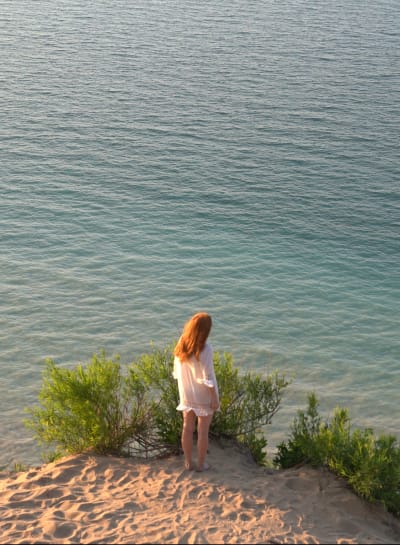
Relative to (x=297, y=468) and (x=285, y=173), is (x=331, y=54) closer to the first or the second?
(x=285, y=173)

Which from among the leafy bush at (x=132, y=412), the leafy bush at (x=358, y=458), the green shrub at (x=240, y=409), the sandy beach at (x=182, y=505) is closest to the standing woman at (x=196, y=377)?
the sandy beach at (x=182, y=505)

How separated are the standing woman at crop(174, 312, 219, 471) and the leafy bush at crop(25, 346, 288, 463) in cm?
95

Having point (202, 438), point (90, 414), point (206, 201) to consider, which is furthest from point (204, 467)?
point (206, 201)

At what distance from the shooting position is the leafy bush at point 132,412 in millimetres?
9930

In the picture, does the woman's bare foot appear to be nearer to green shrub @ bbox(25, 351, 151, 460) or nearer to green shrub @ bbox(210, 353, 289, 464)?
green shrub @ bbox(210, 353, 289, 464)

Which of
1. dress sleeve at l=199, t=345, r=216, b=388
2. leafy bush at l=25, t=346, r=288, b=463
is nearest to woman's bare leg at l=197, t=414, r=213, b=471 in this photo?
dress sleeve at l=199, t=345, r=216, b=388

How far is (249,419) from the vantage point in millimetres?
10336

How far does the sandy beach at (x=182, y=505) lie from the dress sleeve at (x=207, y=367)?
1264mm

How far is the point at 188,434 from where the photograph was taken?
9.13m

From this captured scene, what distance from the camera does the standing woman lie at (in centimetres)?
859

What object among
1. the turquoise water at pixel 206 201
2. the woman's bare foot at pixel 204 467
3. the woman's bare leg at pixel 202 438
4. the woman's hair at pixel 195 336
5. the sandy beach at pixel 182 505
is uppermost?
the turquoise water at pixel 206 201

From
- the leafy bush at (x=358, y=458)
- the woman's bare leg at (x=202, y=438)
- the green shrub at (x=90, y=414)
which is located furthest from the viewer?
the green shrub at (x=90, y=414)

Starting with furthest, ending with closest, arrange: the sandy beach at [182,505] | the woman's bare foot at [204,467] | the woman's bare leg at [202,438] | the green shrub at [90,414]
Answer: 1. the green shrub at [90,414]
2. the woman's bare foot at [204,467]
3. the woman's bare leg at [202,438]
4. the sandy beach at [182,505]

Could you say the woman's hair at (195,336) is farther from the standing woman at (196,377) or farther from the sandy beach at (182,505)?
the sandy beach at (182,505)
